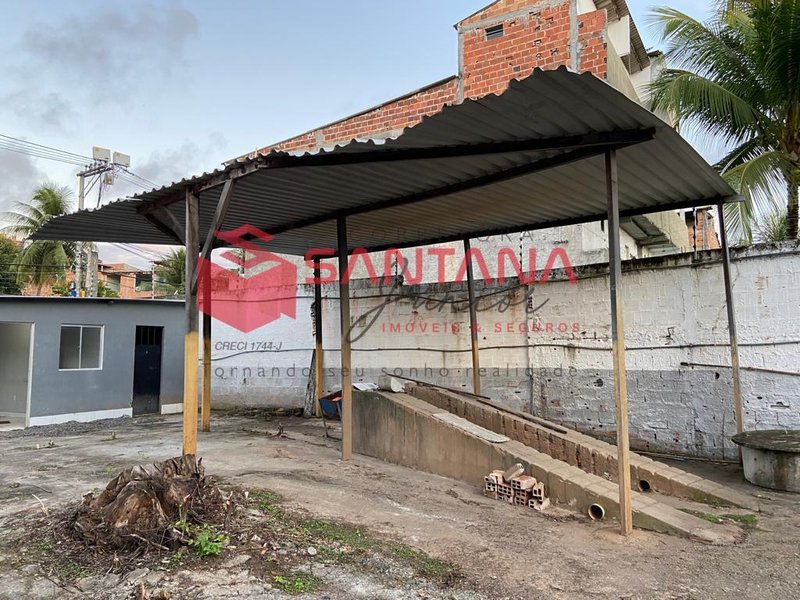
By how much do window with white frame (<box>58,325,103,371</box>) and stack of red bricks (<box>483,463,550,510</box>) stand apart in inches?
395

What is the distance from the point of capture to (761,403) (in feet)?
23.7

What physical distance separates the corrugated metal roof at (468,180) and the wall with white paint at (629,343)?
54.7 inches

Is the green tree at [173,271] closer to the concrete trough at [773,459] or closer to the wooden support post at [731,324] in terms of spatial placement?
the wooden support post at [731,324]

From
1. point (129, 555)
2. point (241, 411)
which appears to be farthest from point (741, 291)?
point (241, 411)

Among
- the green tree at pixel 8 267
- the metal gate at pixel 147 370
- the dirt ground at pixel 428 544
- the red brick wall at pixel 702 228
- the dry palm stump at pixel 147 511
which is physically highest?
the green tree at pixel 8 267

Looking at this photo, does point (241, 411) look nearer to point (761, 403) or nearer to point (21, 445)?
point (21, 445)

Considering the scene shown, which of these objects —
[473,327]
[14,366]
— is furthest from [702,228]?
[14,366]

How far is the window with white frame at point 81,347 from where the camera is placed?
11.9 m

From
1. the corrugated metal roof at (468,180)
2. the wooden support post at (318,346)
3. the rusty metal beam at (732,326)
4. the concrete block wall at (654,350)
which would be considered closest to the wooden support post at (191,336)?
the corrugated metal roof at (468,180)

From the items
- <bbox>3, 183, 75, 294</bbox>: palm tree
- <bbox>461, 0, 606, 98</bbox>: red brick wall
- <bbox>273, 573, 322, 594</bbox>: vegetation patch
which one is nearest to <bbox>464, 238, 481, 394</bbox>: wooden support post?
<bbox>461, 0, 606, 98</bbox>: red brick wall

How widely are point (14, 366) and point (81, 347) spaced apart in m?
3.48

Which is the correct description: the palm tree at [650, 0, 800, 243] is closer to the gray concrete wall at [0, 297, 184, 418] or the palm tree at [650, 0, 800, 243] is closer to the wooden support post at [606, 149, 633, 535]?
the wooden support post at [606, 149, 633, 535]

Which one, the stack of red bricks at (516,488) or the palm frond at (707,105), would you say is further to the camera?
the palm frond at (707,105)

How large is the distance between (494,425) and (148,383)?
952 centimetres
